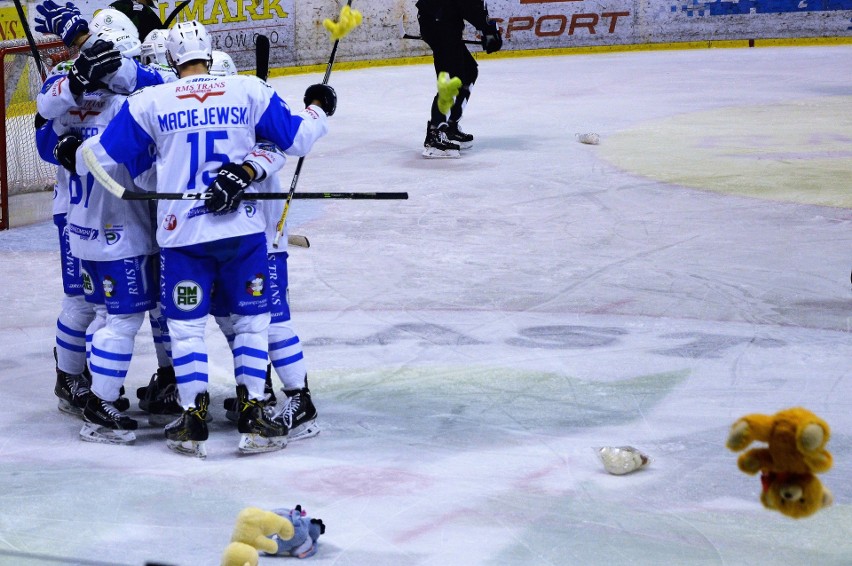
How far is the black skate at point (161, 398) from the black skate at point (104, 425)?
25 cm

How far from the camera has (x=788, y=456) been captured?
8.07 feet

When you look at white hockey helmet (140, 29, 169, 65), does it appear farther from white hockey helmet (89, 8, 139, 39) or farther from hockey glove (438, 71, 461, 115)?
hockey glove (438, 71, 461, 115)

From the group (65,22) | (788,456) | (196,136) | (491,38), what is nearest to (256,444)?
(196,136)

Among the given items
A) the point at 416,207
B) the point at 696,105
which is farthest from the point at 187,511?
the point at 696,105

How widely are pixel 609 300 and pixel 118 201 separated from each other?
101 inches

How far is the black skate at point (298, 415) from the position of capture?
4340 millimetres

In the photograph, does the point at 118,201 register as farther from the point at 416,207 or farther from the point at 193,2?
the point at 193,2

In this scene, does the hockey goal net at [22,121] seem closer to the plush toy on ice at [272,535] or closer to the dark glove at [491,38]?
the dark glove at [491,38]

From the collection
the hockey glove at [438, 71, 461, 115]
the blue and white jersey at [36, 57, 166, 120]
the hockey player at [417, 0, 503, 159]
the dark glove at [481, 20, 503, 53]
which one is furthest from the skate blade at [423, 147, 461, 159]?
the blue and white jersey at [36, 57, 166, 120]

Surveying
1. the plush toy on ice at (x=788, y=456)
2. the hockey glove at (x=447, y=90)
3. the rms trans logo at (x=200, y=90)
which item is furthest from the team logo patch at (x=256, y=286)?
the hockey glove at (x=447, y=90)

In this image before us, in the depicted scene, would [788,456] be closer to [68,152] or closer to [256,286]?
[256,286]

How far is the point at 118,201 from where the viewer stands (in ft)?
14.4

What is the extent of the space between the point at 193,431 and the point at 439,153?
226 inches

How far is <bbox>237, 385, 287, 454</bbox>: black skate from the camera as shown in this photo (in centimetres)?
420
